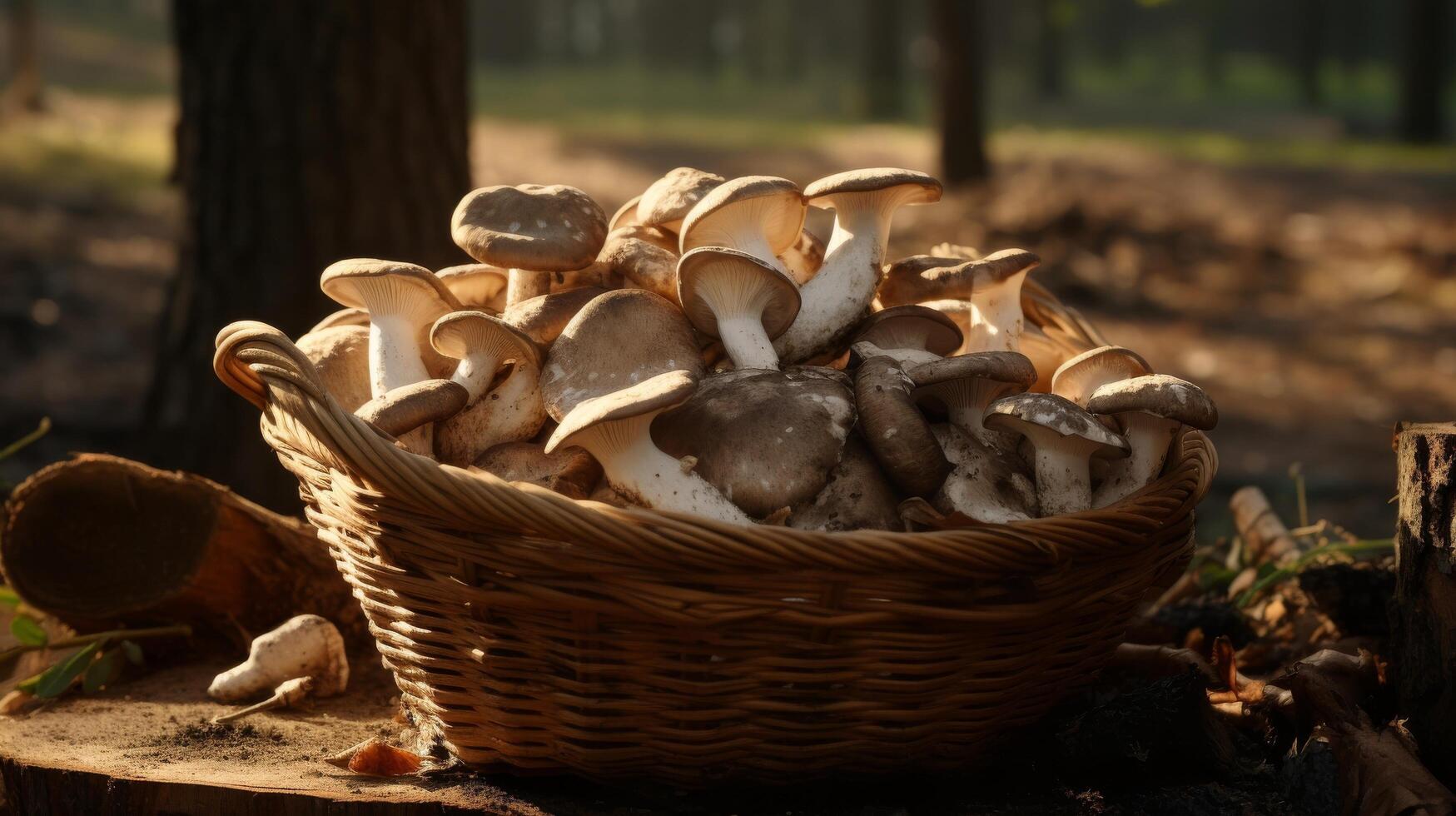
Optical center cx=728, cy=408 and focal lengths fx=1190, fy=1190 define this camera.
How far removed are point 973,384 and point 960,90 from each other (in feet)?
33.8

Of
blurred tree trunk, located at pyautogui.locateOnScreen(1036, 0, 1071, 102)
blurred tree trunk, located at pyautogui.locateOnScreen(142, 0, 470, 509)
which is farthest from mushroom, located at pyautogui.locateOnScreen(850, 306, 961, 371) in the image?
blurred tree trunk, located at pyautogui.locateOnScreen(1036, 0, 1071, 102)

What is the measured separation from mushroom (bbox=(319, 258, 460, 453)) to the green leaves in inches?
36.7

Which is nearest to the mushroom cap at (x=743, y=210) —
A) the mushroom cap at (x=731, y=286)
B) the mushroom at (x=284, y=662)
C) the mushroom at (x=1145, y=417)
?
the mushroom cap at (x=731, y=286)

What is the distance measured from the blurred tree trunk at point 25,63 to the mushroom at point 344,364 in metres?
16.4

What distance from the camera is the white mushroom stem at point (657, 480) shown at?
2041 millimetres

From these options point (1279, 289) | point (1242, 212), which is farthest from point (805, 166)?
point (1279, 289)

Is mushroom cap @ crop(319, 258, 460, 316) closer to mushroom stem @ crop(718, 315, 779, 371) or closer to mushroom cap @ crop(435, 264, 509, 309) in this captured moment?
mushroom cap @ crop(435, 264, 509, 309)

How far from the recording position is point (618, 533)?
173cm

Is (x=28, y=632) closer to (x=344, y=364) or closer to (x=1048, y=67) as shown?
(x=344, y=364)

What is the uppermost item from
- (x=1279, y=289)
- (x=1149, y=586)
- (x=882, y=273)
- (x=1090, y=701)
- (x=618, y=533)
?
(x=882, y=273)

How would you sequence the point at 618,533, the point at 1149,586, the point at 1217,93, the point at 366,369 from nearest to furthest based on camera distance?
1. the point at 618,533
2. the point at 1149,586
3. the point at 366,369
4. the point at 1217,93

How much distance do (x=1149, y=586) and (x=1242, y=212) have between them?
41.3 ft

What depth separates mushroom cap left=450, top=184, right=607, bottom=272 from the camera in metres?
2.30

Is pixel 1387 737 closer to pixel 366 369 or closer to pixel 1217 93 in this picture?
pixel 366 369
